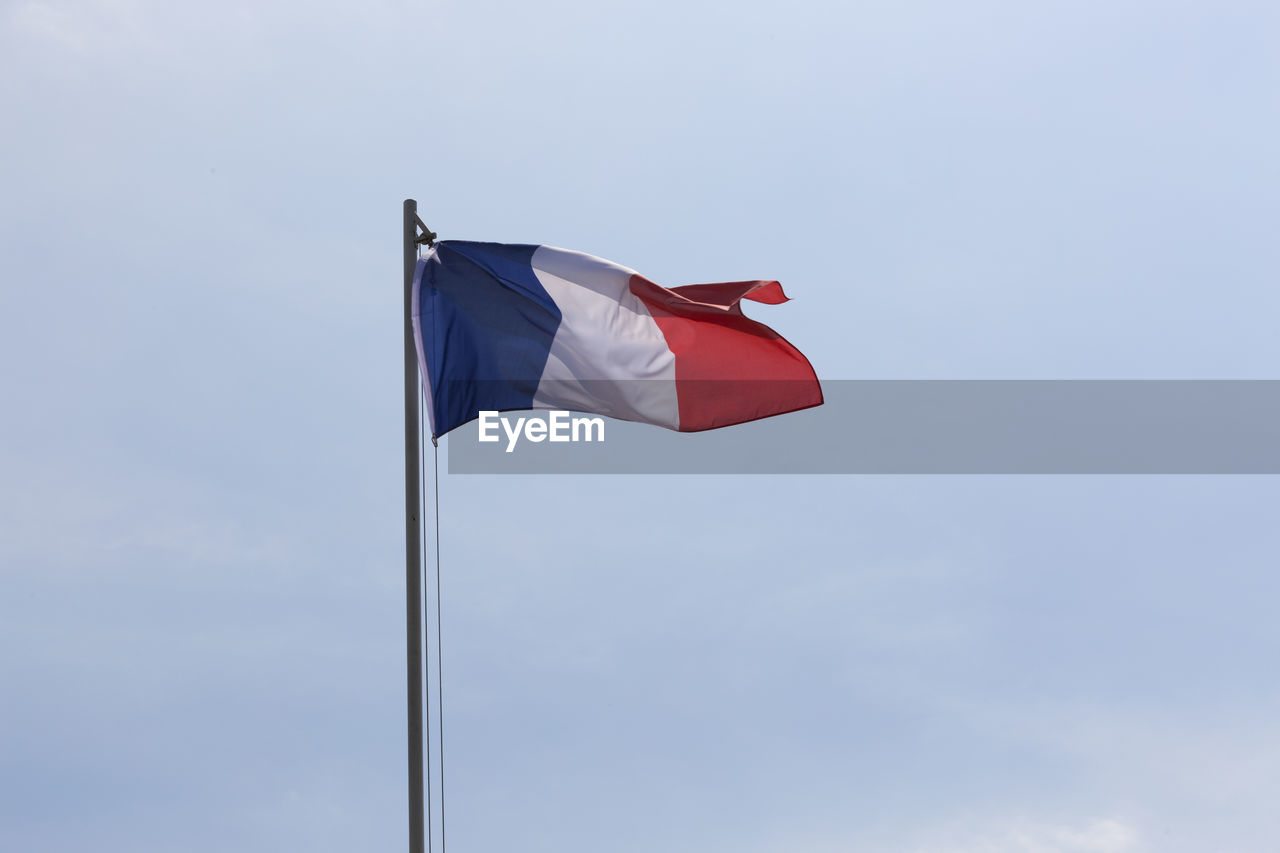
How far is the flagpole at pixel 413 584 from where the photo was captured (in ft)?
43.5

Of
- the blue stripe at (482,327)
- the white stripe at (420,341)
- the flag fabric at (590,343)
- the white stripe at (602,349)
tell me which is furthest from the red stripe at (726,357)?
the white stripe at (420,341)

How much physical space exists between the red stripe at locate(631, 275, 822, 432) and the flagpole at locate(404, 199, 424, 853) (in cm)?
328

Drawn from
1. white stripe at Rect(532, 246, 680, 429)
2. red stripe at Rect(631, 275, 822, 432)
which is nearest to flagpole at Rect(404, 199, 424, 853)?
white stripe at Rect(532, 246, 680, 429)

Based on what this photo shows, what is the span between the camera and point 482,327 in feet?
51.3

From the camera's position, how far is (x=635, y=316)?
1647 centimetres

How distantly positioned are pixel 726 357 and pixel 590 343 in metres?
1.69

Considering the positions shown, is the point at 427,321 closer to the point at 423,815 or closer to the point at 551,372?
the point at 551,372

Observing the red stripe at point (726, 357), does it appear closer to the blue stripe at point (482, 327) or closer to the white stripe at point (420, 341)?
the blue stripe at point (482, 327)

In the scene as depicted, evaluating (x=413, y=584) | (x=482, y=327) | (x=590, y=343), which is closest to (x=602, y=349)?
(x=590, y=343)

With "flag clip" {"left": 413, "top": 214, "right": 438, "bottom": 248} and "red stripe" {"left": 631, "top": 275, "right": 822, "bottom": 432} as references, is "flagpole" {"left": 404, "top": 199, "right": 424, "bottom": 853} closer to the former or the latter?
"flag clip" {"left": 413, "top": 214, "right": 438, "bottom": 248}

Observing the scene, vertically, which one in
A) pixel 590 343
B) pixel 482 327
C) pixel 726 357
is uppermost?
pixel 482 327

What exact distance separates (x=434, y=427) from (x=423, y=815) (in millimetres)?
4218

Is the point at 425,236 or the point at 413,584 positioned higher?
the point at 425,236

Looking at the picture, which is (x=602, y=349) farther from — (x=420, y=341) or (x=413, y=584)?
(x=413, y=584)
